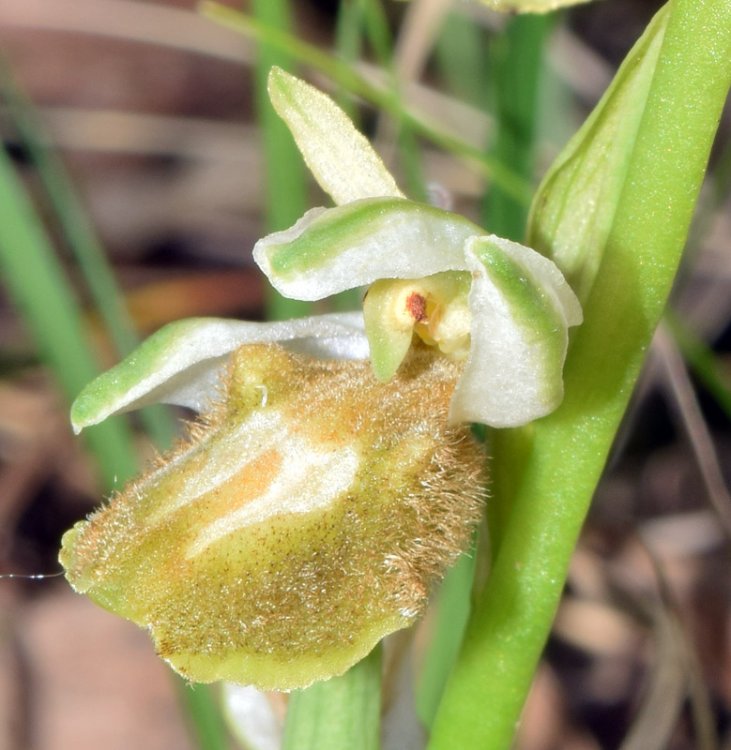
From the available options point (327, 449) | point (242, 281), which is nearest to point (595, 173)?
point (327, 449)

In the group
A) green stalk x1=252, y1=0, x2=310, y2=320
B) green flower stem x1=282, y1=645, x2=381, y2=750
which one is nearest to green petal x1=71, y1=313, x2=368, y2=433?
green flower stem x1=282, y1=645, x2=381, y2=750

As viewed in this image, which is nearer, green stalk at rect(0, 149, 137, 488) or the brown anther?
the brown anther

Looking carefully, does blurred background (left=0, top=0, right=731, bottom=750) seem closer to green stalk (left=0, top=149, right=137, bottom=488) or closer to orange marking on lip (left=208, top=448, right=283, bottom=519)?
green stalk (left=0, top=149, right=137, bottom=488)

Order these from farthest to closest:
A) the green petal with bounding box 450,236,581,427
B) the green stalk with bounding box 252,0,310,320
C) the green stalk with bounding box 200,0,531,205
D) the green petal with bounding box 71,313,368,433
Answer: the green stalk with bounding box 252,0,310,320 < the green stalk with bounding box 200,0,531,205 < the green petal with bounding box 71,313,368,433 < the green petal with bounding box 450,236,581,427

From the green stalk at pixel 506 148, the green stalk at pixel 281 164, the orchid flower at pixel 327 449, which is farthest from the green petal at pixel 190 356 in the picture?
the green stalk at pixel 281 164

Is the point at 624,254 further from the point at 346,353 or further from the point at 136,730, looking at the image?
the point at 136,730

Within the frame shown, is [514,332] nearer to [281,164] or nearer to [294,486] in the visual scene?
[294,486]
